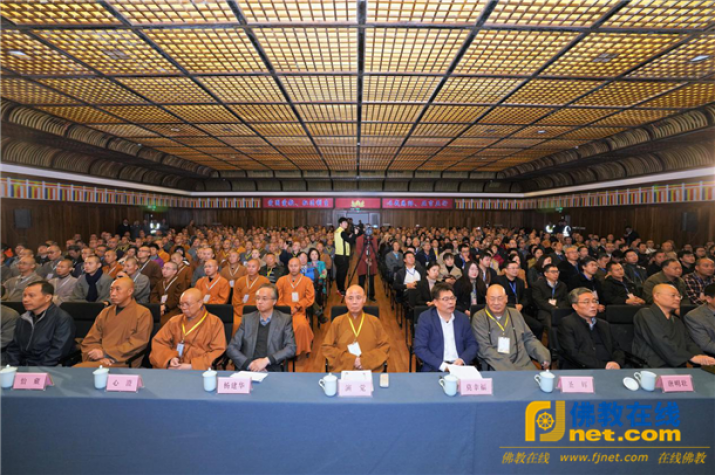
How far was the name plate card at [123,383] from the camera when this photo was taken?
91.2 inches

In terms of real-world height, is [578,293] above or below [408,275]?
above

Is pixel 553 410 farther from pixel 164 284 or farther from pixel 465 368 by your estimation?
pixel 164 284

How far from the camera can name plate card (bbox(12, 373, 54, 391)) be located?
7.65 ft

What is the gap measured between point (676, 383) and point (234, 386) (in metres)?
3.04

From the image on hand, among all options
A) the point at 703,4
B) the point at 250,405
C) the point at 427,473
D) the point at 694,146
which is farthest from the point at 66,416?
the point at 694,146

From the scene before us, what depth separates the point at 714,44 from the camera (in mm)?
4352

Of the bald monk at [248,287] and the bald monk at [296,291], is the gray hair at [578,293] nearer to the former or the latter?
the bald monk at [296,291]

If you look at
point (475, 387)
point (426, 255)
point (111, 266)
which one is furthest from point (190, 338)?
point (426, 255)

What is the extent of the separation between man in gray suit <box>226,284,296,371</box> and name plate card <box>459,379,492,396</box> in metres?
1.98

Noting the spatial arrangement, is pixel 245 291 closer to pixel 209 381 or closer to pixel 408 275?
pixel 408 275

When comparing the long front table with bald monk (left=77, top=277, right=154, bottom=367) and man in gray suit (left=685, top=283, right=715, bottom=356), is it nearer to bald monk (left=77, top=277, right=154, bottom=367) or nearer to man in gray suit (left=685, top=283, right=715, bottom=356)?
bald monk (left=77, top=277, right=154, bottom=367)

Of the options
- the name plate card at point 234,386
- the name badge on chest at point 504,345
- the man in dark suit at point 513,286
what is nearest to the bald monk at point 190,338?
the name plate card at point 234,386

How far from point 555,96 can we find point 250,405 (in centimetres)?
726

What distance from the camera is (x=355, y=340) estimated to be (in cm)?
374
